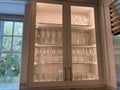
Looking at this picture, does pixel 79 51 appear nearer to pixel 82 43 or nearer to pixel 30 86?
pixel 82 43

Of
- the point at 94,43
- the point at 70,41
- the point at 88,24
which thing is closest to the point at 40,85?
the point at 70,41

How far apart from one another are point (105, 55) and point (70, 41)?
524mm

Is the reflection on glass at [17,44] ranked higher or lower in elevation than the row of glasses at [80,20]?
lower

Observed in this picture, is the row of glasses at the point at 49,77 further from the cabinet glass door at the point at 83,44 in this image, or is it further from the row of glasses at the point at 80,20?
the row of glasses at the point at 80,20

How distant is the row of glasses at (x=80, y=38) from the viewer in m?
1.95

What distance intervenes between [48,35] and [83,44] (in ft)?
1.79

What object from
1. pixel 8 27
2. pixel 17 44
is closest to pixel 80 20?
pixel 17 44

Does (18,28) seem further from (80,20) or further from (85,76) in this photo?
(85,76)

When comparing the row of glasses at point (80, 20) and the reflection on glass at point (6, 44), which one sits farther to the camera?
the reflection on glass at point (6, 44)

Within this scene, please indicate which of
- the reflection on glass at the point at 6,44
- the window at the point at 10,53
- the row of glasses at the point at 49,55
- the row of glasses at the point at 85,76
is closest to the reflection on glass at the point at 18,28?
the window at the point at 10,53

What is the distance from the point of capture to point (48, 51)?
6.07ft

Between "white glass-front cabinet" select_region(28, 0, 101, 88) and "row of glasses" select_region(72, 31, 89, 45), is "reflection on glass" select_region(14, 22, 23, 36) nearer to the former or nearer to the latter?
"white glass-front cabinet" select_region(28, 0, 101, 88)

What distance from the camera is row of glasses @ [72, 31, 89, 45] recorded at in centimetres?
195

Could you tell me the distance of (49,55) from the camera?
6.05 feet
